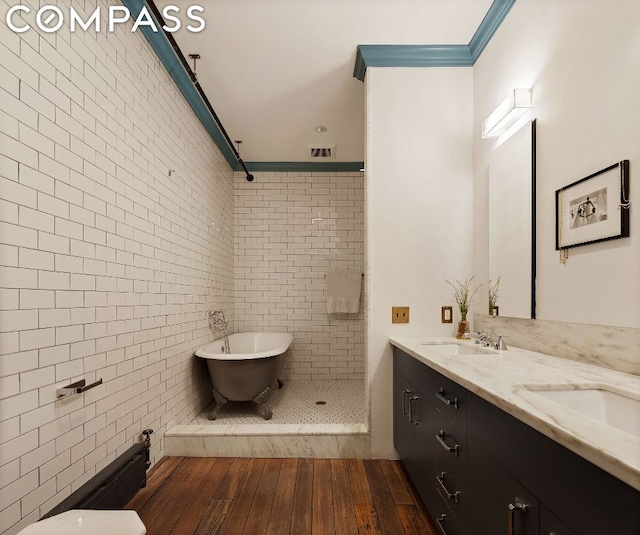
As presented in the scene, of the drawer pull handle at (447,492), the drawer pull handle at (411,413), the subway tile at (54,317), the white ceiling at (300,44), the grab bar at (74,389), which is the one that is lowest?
the drawer pull handle at (447,492)

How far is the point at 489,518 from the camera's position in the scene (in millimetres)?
1155

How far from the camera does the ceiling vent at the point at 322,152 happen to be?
13.9 ft

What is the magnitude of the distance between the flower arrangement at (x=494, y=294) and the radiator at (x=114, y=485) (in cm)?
226

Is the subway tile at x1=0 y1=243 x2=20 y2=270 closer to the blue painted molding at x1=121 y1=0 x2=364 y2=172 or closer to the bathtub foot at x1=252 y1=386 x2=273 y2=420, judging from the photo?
the blue painted molding at x1=121 y1=0 x2=364 y2=172

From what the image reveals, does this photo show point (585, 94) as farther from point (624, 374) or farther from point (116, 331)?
point (116, 331)

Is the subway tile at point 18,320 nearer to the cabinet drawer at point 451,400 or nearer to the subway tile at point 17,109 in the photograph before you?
the subway tile at point 17,109

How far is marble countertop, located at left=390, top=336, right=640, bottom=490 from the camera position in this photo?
27.7 inches

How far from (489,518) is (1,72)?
220 cm

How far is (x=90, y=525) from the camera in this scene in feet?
3.57

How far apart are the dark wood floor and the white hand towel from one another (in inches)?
85.8

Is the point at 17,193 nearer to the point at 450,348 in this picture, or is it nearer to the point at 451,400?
the point at 451,400

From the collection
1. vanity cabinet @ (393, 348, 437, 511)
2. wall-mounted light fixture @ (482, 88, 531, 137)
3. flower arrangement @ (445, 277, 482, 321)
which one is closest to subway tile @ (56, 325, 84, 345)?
vanity cabinet @ (393, 348, 437, 511)

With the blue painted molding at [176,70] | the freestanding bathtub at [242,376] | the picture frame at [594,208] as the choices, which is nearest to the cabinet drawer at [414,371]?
the picture frame at [594,208]

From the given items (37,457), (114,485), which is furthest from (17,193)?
(114,485)
